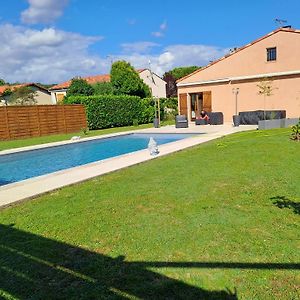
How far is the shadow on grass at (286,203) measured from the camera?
5809 millimetres

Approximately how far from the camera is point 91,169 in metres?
10.7

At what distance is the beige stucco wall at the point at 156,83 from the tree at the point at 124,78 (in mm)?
14630

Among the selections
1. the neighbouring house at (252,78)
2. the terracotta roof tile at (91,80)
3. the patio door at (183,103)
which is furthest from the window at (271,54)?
the terracotta roof tile at (91,80)

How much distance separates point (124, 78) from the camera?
128 feet

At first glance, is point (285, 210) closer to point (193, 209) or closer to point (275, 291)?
point (193, 209)

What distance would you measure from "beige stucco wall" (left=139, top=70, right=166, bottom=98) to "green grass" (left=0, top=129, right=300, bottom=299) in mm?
47535

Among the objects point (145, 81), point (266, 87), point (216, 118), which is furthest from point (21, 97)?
point (266, 87)

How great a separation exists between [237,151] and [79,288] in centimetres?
987

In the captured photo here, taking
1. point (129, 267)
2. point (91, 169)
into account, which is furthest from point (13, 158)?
point (129, 267)

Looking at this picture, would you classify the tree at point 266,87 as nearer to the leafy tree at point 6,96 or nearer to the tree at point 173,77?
the tree at point 173,77

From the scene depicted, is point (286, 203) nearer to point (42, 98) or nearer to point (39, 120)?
point (39, 120)

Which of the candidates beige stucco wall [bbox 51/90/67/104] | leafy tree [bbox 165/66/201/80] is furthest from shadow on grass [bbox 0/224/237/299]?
leafy tree [bbox 165/66/201/80]

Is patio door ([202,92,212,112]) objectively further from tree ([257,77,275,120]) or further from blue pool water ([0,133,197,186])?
blue pool water ([0,133,197,186])

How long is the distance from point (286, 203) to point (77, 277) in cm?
418
